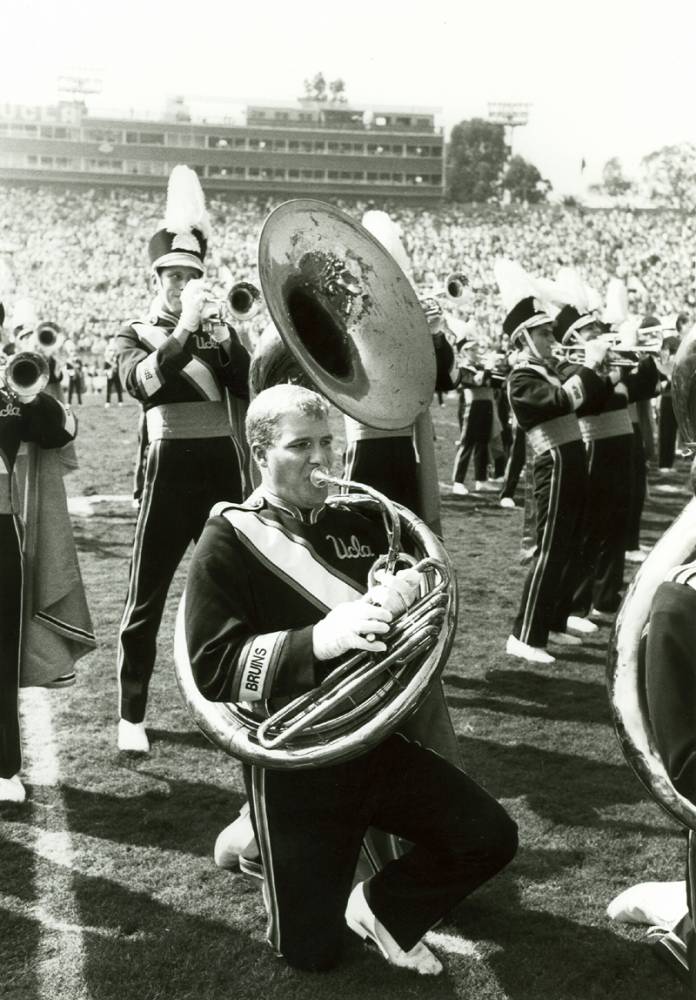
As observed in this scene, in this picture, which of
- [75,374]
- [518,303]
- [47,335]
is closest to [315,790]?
[47,335]

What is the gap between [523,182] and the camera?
238ft

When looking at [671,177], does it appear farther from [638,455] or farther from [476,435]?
[638,455]

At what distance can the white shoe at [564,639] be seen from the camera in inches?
254

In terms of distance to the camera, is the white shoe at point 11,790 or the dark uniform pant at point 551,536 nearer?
the white shoe at point 11,790

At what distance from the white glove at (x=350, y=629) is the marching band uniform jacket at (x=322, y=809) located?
163 millimetres

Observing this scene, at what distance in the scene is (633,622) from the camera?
2.42 meters

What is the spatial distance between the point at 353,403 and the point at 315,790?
109 centimetres

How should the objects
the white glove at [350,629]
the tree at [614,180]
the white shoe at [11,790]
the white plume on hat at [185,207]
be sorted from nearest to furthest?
the white glove at [350,629]
the white shoe at [11,790]
the white plume on hat at [185,207]
the tree at [614,180]

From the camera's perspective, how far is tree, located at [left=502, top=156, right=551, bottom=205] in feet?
238

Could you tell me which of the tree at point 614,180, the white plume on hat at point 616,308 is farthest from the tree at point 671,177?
the white plume on hat at point 616,308

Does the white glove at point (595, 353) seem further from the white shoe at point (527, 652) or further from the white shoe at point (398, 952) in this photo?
the white shoe at point (398, 952)

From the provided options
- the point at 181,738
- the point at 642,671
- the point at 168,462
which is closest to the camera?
the point at 642,671

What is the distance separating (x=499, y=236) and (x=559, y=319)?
140 ft

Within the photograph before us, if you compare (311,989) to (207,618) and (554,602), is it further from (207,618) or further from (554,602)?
(554,602)
